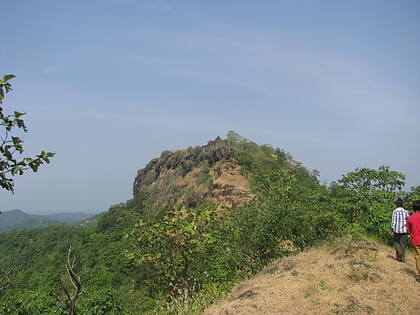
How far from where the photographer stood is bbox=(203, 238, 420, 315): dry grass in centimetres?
672

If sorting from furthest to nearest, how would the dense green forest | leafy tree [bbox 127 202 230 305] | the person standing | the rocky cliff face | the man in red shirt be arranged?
the rocky cliff face
leafy tree [bbox 127 202 230 305]
the dense green forest
the person standing
the man in red shirt

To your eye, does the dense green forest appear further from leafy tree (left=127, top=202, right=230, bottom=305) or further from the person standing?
the person standing

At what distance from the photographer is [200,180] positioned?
48312 mm

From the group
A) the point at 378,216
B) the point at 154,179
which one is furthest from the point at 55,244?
the point at 378,216

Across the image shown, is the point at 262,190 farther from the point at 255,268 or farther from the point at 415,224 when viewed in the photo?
the point at 415,224

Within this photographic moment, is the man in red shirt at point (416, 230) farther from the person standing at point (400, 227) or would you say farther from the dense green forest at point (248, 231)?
the dense green forest at point (248, 231)

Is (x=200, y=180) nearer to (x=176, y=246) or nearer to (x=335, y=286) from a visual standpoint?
(x=176, y=246)

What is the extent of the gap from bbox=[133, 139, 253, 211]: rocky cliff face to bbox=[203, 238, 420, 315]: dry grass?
23.7 meters

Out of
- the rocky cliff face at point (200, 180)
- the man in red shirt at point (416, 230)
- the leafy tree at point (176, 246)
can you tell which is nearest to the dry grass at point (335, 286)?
the man in red shirt at point (416, 230)

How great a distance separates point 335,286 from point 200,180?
134 feet

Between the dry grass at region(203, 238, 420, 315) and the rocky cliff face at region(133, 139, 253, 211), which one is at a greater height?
the rocky cliff face at region(133, 139, 253, 211)

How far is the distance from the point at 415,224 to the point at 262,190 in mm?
6111

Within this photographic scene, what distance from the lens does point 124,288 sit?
3291cm

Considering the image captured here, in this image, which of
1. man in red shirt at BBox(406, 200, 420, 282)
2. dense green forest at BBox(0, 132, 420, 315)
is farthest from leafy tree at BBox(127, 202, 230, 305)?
man in red shirt at BBox(406, 200, 420, 282)
